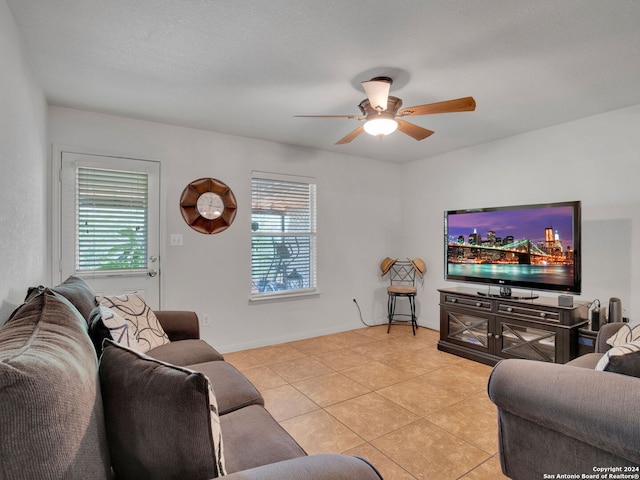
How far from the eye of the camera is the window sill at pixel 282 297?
3858 mm

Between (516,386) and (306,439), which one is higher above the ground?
(516,386)

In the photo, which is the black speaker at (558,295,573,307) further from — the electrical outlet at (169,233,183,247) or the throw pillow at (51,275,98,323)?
the electrical outlet at (169,233,183,247)

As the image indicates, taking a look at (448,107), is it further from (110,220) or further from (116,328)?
(110,220)

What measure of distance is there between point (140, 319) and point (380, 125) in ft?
6.93

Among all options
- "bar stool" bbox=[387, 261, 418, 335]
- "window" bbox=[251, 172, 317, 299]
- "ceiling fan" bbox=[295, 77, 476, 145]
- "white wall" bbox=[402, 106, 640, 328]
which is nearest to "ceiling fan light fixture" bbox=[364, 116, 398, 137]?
"ceiling fan" bbox=[295, 77, 476, 145]

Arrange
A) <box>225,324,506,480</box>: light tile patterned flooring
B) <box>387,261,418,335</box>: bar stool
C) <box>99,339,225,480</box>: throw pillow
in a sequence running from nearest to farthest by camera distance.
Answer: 1. <box>99,339,225,480</box>: throw pillow
2. <box>225,324,506,480</box>: light tile patterned flooring
3. <box>387,261,418,335</box>: bar stool

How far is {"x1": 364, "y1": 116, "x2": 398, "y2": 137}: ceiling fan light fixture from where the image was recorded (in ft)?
8.08

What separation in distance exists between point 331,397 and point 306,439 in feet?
1.91

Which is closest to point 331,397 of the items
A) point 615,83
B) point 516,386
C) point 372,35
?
point 516,386

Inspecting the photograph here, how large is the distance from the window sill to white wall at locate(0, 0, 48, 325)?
1.96 meters

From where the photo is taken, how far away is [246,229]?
3.80 metres

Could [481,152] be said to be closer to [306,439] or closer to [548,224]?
[548,224]

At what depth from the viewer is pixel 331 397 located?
2.62 m

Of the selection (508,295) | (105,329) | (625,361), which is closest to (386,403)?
(625,361)
